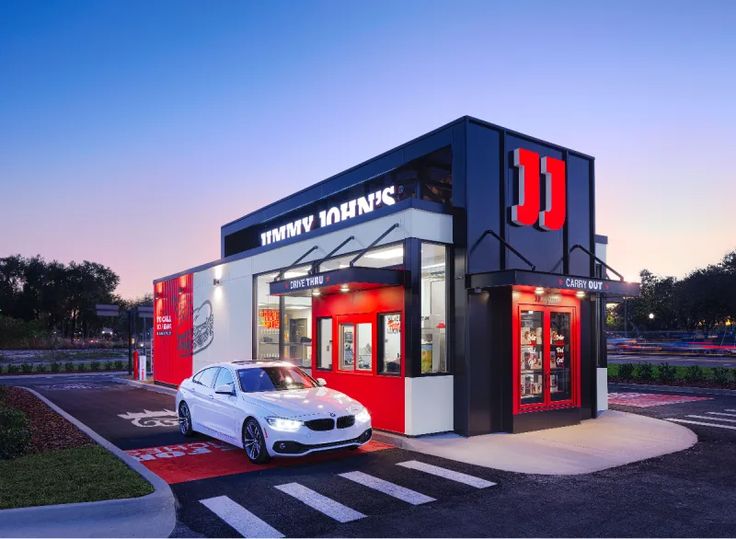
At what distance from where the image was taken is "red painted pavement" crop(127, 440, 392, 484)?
911 cm

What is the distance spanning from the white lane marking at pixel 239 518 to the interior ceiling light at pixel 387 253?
6.32 meters

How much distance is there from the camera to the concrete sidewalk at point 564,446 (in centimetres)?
941

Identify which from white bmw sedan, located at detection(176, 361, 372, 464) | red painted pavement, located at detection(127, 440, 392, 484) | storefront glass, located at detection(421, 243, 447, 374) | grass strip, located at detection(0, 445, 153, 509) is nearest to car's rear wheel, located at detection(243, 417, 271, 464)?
white bmw sedan, located at detection(176, 361, 372, 464)

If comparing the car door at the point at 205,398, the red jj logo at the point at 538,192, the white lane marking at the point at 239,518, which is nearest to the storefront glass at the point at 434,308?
the red jj logo at the point at 538,192

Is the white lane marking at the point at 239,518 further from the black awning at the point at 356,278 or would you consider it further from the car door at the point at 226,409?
the black awning at the point at 356,278

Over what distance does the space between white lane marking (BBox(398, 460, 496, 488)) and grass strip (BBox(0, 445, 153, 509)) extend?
391 cm

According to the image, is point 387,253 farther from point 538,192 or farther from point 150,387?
point 150,387

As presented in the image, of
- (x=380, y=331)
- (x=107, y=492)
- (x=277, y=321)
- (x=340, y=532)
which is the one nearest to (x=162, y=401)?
(x=277, y=321)

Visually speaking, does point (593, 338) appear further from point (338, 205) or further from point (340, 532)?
point (340, 532)

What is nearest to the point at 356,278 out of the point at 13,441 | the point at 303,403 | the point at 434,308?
the point at 434,308

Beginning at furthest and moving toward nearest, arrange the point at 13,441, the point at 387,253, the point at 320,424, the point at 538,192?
1. the point at 538,192
2. the point at 387,253
3. the point at 320,424
4. the point at 13,441

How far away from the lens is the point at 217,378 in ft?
37.7

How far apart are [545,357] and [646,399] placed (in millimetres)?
7224

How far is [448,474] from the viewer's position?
877 cm
